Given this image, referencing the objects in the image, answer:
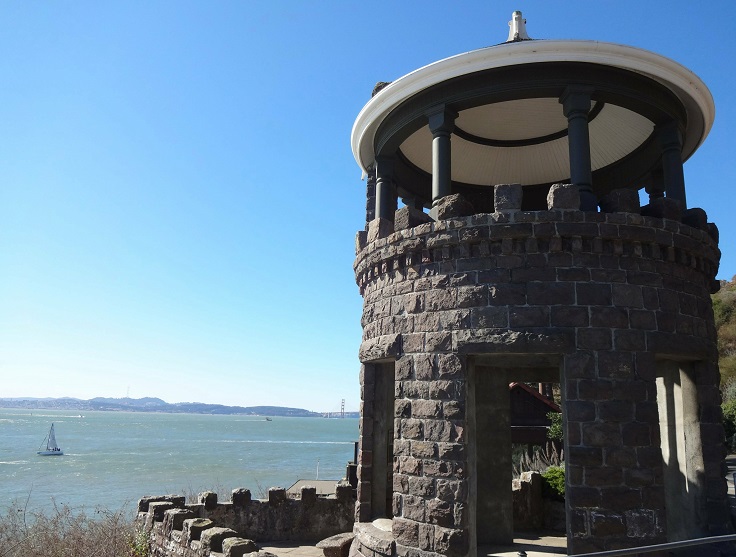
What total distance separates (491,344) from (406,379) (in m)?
1.34

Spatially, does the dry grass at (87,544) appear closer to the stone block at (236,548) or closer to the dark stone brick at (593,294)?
the stone block at (236,548)

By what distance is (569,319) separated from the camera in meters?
7.05

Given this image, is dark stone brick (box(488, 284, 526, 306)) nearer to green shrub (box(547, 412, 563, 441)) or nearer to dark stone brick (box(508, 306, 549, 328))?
dark stone brick (box(508, 306, 549, 328))

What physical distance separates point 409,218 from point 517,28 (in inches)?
168

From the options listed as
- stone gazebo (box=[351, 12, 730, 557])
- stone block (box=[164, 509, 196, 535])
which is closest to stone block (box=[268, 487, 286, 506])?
stone block (box=[164, 509, 196, 535])

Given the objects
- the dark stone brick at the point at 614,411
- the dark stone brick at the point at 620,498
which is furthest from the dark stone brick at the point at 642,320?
the dark stone brick at the point at 620,498

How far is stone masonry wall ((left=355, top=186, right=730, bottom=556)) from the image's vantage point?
6.69m

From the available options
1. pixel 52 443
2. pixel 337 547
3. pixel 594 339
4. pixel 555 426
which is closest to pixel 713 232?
pixel 594 339

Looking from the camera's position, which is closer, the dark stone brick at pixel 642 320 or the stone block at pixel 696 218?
the dark stone brick at pixel 642 320

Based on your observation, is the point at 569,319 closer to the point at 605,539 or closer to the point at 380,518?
the point at 605,539

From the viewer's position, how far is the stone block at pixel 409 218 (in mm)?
8227

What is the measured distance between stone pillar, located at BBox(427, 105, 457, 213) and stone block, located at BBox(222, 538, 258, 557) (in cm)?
544

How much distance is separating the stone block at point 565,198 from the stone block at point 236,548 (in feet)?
19.8

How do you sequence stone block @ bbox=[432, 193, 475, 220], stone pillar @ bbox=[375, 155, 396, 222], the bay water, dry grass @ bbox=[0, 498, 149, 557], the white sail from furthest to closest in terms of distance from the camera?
1. the white sail
2. the bay water
3. dry grass @ bbox=[0, 498, 149, 557]
4. stone pillar @ bbox=[375, 155, 396, 222]
5. stone block @ bbox=[432, 193, 475, 220]
